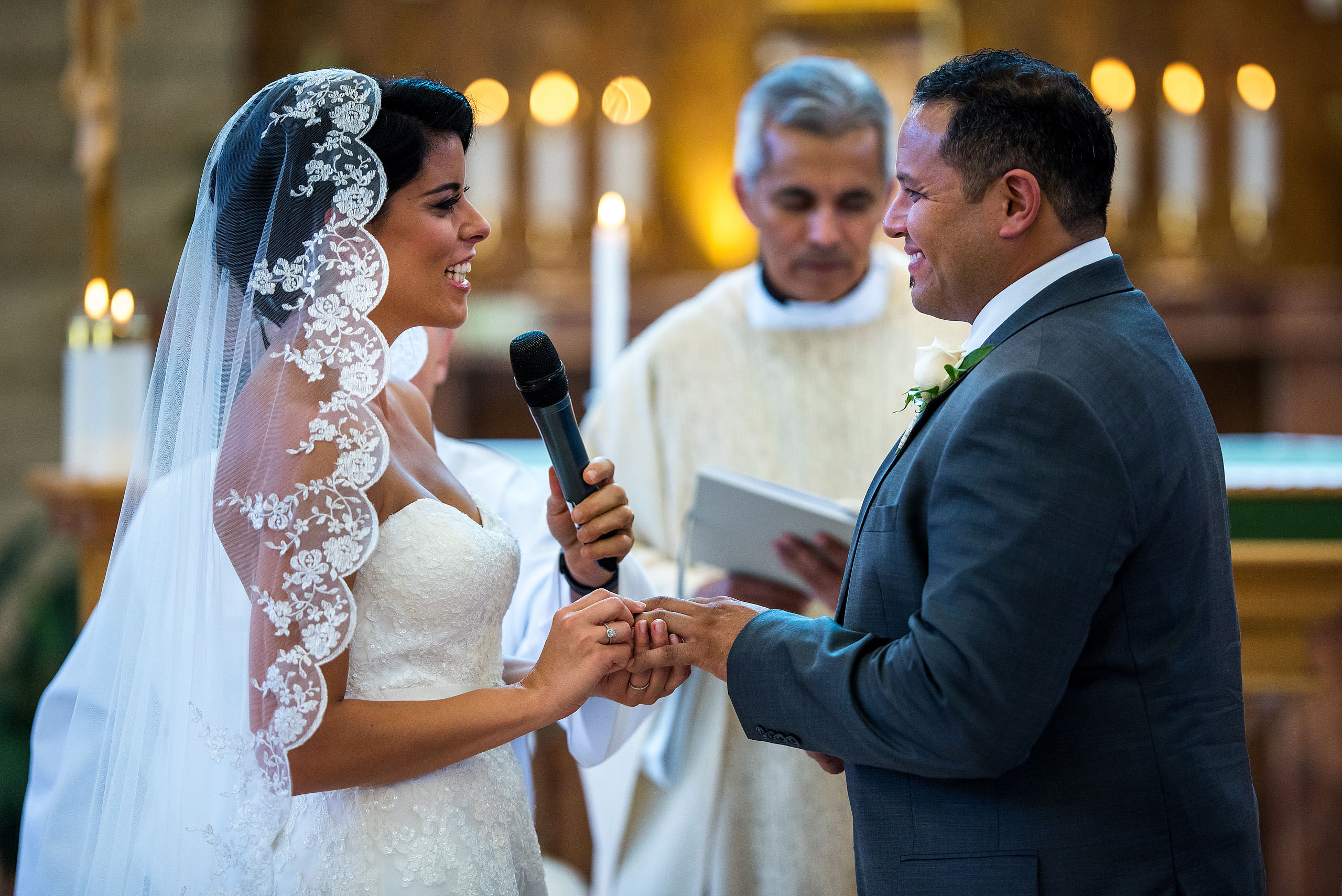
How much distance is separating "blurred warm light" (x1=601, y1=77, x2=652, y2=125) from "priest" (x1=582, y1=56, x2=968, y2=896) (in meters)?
4.85

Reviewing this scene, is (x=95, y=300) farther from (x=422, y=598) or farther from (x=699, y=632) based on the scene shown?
(x=699, y=632)

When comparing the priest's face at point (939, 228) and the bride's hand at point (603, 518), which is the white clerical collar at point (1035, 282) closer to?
the priest's face at point (939, 228)

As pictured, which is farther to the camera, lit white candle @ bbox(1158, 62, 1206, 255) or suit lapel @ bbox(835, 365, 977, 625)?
lit white candle @ bbox(1158, 62, 1206, 255)

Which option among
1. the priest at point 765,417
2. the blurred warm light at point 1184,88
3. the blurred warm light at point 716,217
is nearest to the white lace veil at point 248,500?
the priest at point 765,417

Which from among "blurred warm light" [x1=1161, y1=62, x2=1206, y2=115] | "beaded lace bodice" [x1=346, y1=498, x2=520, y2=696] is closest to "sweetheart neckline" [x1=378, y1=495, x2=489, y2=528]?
"beaded lace bodice" [x1=346, y1=498, x2=520, y2=696]

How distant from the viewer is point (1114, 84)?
7258mm

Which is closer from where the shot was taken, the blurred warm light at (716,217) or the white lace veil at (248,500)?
the white lace veil at (248,500)

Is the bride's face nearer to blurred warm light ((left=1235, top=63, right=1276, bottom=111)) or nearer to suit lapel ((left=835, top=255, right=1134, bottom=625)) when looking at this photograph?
suit lapel ((left=835, top=255, right=1134, bottom=625))

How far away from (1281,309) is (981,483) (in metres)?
6.91

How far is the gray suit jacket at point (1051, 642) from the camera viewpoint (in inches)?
63.1

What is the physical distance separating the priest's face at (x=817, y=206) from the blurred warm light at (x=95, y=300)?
2.09 m

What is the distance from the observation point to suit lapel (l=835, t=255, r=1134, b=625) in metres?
1.79

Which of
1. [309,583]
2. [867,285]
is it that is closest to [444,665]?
[309,583]

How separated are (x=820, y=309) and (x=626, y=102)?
16.8ft
